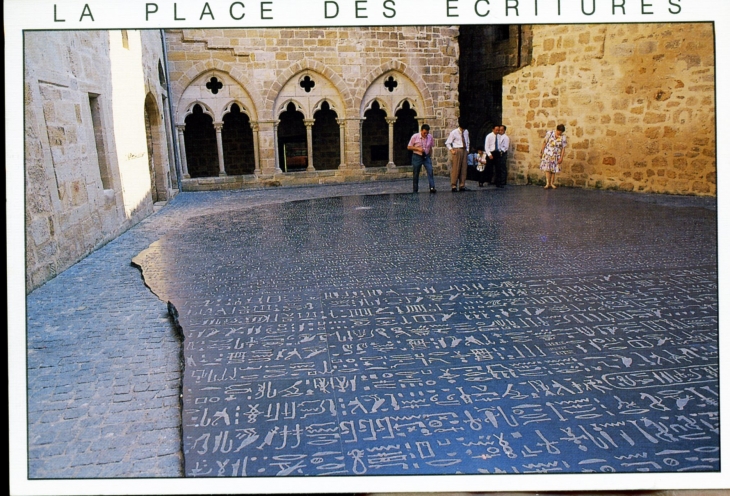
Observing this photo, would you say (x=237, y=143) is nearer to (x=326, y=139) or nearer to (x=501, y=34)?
(x=326, y=139)

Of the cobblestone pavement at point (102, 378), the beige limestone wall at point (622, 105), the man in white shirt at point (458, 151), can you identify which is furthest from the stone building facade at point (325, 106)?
the man in white shirt at point (458, 151)

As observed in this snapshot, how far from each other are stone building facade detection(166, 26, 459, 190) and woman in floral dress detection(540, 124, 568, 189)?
492 cm

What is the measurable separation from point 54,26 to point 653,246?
5813 mm

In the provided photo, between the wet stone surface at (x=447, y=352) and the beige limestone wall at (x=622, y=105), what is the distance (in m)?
4.37

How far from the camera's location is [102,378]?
316cm

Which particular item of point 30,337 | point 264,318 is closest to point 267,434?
point 264,318

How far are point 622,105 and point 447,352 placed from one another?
9.82m

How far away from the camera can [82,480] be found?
2186 millimetres

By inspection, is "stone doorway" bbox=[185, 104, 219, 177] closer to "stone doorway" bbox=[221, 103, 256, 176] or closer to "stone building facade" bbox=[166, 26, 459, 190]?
"stone building facade" bbox=[166, 26, 459, 190]

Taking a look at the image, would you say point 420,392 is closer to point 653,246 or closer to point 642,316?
point 642,316

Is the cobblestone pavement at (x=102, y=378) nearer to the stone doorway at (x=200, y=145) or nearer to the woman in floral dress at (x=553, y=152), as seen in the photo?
the woman in floral dress at (x=553, y=152)

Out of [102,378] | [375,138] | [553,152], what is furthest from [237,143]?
[102,378]

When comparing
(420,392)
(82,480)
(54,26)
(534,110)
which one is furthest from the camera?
(534,110)

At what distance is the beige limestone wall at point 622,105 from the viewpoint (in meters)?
10.0
